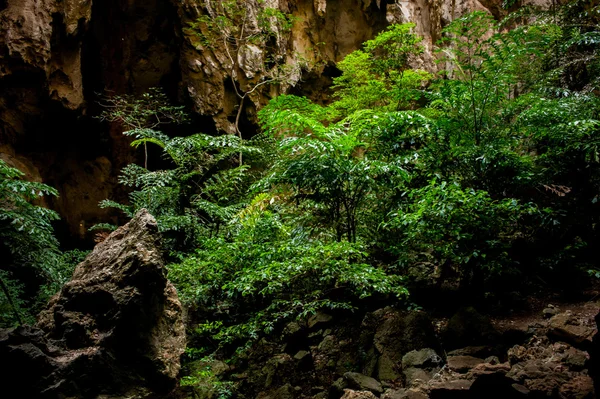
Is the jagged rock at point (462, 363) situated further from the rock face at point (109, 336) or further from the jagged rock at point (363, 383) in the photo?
the rock face at point (109, 336)

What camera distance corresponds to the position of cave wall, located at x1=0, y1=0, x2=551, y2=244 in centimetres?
744

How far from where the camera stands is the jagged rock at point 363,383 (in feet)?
11.0

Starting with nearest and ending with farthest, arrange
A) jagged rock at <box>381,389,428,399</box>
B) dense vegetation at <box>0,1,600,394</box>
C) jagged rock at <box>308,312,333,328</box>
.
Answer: jagged rock at <box>381,389,428,399</box> < dense vegetation at <box>0,1,600,394</box> < jagged rock at <box>308,312,333,328</box>

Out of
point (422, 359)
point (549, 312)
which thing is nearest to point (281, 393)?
point (422, 359)

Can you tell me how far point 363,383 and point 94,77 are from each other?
1073cm

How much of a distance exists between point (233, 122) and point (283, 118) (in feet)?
20.9

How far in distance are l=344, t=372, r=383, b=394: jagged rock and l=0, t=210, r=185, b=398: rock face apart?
5.70 feet

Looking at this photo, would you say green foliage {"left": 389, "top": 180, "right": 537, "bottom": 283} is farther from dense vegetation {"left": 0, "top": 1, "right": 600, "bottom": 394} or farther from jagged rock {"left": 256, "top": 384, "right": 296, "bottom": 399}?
jagged rock {"left": 256, "top": 384, "right": 296, "bottom": 399}

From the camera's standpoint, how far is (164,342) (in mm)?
3338

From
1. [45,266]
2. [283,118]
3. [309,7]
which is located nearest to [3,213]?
[45,266]

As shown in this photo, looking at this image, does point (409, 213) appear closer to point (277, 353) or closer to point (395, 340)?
point (395, 340)

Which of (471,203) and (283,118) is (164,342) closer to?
(283,118)

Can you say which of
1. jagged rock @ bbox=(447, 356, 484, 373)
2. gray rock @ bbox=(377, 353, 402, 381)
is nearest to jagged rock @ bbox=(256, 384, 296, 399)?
gray rock @ bbox=(377, 353, 402, 381)

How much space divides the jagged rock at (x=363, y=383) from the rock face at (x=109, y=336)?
5.70ft
